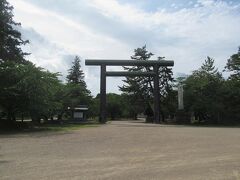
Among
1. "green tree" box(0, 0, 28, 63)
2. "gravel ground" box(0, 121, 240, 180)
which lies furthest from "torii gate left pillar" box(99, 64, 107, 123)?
"gravel ground" box(0, 121, 240, 180)

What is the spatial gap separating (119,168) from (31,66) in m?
20.1

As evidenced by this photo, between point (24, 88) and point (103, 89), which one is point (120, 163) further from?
point (103, 89)

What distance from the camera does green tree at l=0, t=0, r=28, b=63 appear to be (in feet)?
118

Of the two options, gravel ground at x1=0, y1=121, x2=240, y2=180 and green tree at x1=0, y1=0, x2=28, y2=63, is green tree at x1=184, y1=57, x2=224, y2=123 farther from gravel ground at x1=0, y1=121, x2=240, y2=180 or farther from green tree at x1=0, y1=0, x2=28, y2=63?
gravel ground at x1=0, y1=121, x2=240, y2=180

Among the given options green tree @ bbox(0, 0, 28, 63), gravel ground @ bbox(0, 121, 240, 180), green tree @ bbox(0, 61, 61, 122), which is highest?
green tree @ bbox(0, 0, 28, 63)

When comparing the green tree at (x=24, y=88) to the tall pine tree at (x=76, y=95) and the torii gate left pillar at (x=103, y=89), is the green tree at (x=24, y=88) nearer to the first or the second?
the torii gate left pillar at (x=103, y=89)

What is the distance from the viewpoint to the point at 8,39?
38.3 m

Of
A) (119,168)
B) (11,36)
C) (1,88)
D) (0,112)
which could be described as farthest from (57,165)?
(11,36)

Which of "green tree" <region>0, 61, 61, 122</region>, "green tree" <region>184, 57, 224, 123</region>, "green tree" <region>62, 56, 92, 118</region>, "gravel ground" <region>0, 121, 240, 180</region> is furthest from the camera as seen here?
"green tree" <region>62, 56, 92, 118</region>

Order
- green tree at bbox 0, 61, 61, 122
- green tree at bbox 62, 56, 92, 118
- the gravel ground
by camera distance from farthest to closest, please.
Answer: green tree at bbox 62, 56, 92, 118 → green tree at bbox 0, 61, 61, 122 → the gravel ground

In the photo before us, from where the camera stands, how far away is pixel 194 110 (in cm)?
4522

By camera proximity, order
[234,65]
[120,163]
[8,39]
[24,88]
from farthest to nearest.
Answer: [234,65]
[8,39]
[24,88]
[120,163]

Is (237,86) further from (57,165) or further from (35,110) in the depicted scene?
(57,165)

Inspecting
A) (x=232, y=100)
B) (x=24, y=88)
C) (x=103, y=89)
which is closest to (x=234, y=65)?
(x=232, y=100)
